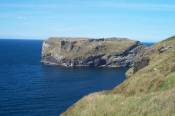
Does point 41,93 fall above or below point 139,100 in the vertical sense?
below

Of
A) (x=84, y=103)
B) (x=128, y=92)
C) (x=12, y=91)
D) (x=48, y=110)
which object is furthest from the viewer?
(x=12, y=91)

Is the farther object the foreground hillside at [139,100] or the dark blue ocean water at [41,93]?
the dark blue ocean water at [41,93]

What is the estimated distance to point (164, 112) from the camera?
26172mm

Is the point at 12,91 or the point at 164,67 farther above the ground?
the point at 164,67

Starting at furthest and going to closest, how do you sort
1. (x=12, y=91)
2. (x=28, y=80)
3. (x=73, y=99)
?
1. (x=28, y=80)
2. (x=12, y=91)
3. (x=73, y=99)

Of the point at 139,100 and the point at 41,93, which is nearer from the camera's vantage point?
Answer: the point at 139,100

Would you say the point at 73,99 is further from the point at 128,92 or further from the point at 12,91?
the point at 128,92

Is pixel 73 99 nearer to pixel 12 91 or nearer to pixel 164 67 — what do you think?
pixel 12 91

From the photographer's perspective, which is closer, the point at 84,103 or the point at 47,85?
the point at 84,103

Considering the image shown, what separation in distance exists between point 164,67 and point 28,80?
146 metres

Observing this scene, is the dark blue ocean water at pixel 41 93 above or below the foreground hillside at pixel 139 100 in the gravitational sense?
below

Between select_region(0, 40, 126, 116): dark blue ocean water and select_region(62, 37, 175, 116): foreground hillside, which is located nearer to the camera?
select_region(62, 37, 175, 116): foreground hillside

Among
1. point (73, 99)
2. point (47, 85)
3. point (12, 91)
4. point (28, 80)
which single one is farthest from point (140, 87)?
point (28, 80)

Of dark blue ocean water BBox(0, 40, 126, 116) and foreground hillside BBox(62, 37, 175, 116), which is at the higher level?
foreground hillside BBox(62, 37, 175, 116)
